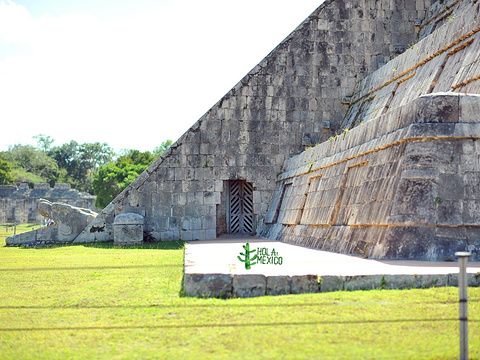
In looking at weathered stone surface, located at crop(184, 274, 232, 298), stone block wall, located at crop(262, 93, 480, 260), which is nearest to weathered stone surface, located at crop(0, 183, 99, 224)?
stone block wall, located at crop(262, 93, 480, 260)

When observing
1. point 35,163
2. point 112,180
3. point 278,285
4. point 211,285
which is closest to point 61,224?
point 211,285

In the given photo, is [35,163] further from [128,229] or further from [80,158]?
[128,229]

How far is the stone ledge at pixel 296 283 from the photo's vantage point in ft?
19.3

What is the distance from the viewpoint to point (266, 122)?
1811 cm

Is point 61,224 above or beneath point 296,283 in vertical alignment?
above

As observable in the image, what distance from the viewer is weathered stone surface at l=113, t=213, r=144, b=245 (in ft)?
53.3

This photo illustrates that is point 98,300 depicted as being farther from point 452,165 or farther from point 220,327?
point 452,165

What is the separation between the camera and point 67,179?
300 feet

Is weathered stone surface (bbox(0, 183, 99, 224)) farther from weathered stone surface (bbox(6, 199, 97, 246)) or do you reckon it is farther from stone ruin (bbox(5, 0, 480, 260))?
stone ruin (bbox(5, 0, 480, 260))

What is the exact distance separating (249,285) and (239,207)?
13.6m

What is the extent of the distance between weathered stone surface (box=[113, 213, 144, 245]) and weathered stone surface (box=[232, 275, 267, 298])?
1082 cm

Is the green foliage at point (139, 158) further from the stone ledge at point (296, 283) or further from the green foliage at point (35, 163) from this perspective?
the stone ledge at point (296, 283)

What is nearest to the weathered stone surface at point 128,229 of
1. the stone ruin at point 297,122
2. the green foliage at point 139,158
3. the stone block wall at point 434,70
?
the stone ruin at point 297,122

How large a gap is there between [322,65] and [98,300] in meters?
14.1
